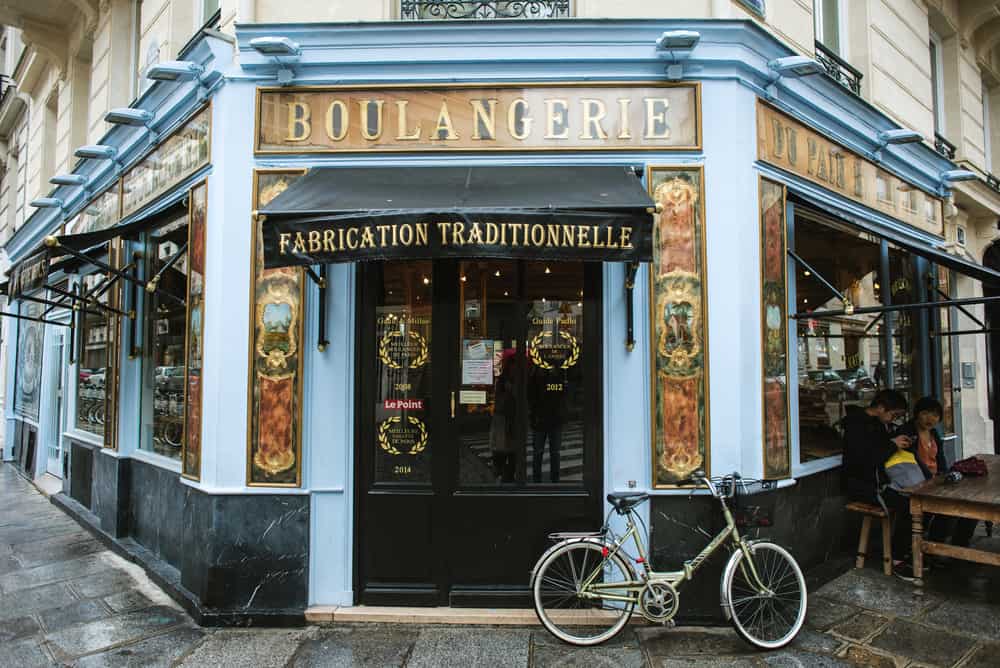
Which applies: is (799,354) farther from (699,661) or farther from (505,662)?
(505,662)

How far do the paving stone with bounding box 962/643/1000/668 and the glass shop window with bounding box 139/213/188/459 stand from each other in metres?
6.48

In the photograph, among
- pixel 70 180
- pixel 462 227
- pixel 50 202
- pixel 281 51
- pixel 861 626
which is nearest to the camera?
pixel 462 227

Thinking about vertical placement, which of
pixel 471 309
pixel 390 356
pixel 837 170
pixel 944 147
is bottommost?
pixel 390 356

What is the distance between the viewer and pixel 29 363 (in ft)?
37.4

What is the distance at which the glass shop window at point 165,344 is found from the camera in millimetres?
5934

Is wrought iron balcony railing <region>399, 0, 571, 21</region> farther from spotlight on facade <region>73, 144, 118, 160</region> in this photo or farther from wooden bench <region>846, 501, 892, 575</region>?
wooden bench <region>846, 501, 892, 575</region>

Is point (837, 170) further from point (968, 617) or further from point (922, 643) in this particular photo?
point (922, 643)

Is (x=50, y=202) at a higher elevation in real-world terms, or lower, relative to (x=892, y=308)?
higher

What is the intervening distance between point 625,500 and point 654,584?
0.61 meters

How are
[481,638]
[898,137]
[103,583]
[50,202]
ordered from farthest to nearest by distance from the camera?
[50,202], [898,137], [103,583], [481,638]

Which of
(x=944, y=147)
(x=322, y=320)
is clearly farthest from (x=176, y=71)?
(x=944, y=147)

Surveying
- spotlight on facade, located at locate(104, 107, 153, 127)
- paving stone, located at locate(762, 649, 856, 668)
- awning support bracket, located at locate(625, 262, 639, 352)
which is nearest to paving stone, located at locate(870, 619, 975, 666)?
paving stone, located at locate(762, 649, 856, 668)

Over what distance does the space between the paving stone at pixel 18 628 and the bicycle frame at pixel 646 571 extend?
4.10m

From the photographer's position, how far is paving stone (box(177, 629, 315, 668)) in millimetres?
3879
